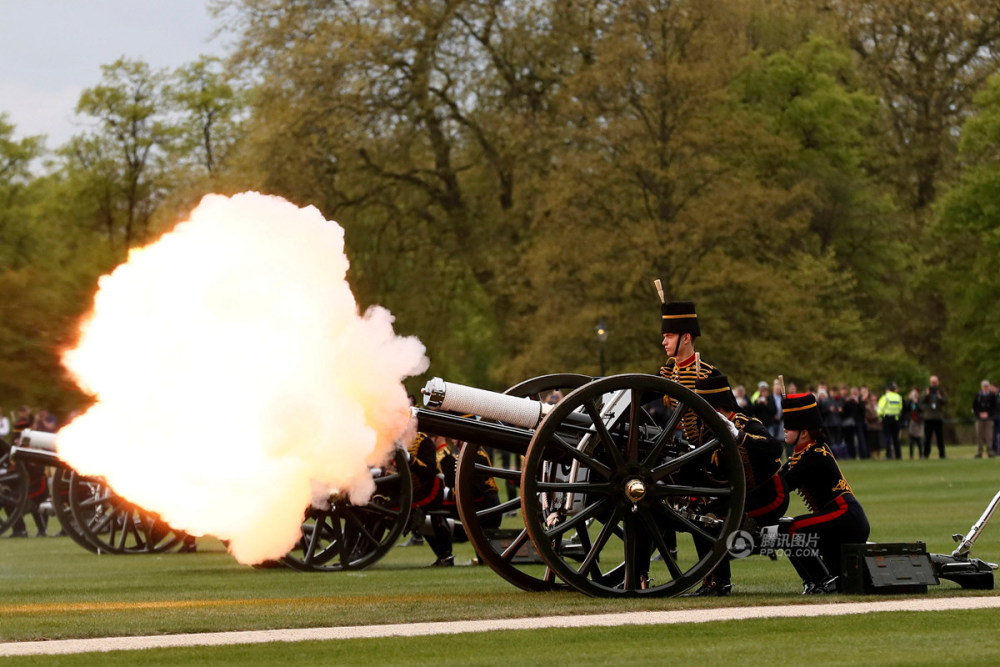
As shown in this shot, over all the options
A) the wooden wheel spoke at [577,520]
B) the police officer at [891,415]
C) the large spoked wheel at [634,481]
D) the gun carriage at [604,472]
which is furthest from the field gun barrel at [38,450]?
the police officer at [891,415]

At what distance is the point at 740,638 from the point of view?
10078 millimetres

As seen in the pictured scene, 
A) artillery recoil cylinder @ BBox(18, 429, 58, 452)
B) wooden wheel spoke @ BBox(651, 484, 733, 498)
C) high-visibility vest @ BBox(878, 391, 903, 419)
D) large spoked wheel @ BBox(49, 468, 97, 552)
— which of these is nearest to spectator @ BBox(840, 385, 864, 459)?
high-visibility vest @ BBox(878, 391, 903, 419)

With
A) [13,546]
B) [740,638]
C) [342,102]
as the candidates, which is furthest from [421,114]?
[740,638]

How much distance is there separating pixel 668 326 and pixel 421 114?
120 feet

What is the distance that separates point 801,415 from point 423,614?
344 centimetres

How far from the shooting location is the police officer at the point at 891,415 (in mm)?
41188

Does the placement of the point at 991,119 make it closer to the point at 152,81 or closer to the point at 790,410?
the point at 152,81

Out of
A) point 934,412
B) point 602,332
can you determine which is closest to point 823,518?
point 934,412

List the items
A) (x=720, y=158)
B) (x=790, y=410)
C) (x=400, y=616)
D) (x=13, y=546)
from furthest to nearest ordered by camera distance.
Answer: (x=720, y=158)
(x=13, y=546)
(x=790, y=410)
(x=400, y=616)

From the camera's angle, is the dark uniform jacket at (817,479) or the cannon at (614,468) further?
the dark uniform jacket at (817,479)

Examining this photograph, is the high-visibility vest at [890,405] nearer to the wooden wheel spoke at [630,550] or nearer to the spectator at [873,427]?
the spectator at [873,427]

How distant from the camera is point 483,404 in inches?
488

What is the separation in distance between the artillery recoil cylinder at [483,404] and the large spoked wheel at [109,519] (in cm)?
1039

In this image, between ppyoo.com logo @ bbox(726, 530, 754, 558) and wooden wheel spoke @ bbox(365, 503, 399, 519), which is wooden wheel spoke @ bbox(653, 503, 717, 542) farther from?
wooden wheel spoke @ bbox(365, 503, 399, 519)
